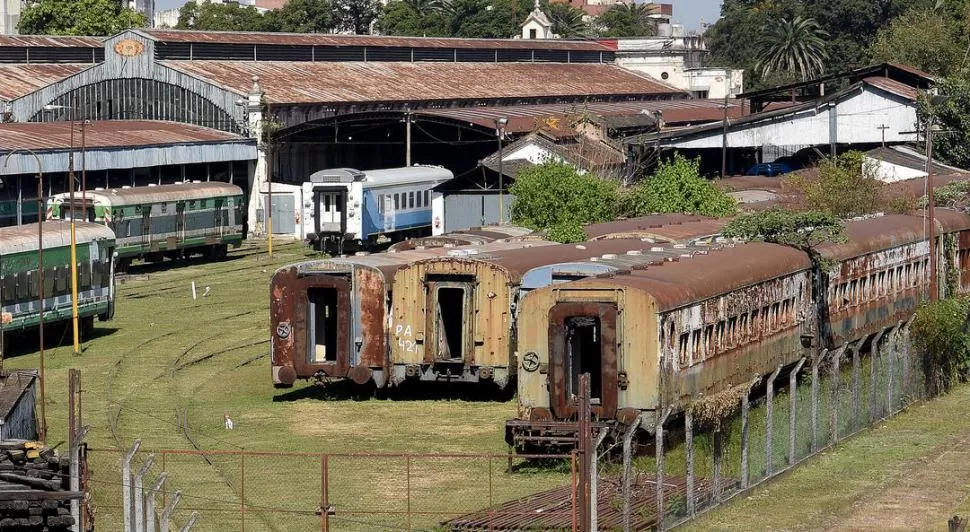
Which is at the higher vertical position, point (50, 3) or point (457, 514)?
point (50, 3)

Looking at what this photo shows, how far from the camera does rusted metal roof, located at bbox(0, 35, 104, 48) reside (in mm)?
84688

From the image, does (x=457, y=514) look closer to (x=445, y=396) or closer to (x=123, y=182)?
(x=445, y=396)

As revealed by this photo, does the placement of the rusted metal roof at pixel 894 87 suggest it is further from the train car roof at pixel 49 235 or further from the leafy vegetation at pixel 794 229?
the train car roof at pixel 49 235

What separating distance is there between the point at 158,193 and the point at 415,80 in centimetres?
3425

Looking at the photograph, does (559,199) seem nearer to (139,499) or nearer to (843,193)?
(843,193)

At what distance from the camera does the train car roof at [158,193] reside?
189 feet

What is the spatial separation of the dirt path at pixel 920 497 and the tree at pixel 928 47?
76.1 meters

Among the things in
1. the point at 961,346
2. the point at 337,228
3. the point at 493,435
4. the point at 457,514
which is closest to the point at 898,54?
the point at 337,228

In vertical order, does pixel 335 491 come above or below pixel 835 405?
below

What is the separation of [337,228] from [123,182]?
1132 cm

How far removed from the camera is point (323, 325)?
35.1m

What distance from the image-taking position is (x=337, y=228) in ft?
211

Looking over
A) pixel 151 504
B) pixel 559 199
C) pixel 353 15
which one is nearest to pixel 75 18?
pixel 353 15

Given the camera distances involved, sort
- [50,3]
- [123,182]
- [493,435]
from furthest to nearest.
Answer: [50,3]
[123,182]
[493,435]
